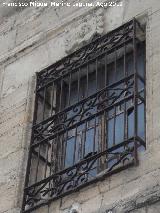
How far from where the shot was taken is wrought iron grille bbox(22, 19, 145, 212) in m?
6.50

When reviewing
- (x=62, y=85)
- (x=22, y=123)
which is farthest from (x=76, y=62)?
(x=22, y=123)

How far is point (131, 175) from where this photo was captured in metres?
6.05

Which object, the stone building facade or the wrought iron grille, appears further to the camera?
the wrought iron grille

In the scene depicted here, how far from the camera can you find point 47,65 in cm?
763

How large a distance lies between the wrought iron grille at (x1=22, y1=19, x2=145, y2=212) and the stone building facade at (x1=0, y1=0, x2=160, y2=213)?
91 mm

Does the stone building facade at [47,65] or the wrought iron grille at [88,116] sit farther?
the wrought iron grille at [88,116]

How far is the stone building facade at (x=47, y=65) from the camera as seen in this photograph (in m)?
5.99

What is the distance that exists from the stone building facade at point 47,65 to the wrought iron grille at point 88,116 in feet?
0.30

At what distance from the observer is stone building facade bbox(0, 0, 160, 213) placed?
5988mm

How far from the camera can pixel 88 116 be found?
22.4 ft

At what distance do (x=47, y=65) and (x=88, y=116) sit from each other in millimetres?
987

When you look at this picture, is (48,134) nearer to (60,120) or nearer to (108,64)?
(60,120)

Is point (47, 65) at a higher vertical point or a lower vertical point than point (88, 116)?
higher

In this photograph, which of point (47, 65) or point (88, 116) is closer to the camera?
point (88, 116)
